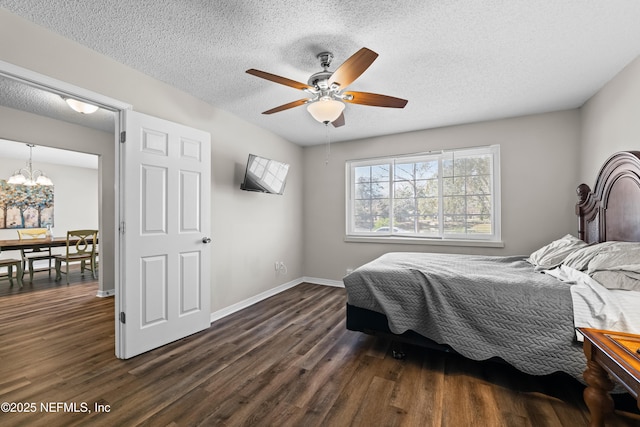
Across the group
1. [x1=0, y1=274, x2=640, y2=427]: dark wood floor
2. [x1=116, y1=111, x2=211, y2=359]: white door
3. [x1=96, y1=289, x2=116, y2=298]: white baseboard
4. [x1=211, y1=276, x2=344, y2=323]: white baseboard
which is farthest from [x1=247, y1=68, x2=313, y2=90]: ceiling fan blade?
[x1=96, y1=289, x2=116, y2=298]: white baseboard

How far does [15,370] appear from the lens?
2.04 meters

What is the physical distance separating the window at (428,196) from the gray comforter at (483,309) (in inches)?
52.5

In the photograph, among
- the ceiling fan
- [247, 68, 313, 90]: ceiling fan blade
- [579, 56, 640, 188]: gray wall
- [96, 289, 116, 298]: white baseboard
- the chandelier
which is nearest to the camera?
[247, 68, 313, 90]: ceiling fan blade

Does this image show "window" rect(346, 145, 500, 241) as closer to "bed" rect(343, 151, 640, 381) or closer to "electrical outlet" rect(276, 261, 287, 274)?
"bed" rect(343, 151, 640, 381)

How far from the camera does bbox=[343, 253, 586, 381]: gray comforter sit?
1.72 m

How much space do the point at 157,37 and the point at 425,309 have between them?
2.84m

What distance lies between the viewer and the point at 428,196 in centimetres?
400

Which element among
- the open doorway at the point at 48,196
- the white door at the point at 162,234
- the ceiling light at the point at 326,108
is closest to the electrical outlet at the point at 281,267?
the white door at the point at 162,234

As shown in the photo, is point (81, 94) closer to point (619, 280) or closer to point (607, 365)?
point (607, 365)

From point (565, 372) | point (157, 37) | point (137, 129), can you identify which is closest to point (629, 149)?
point (565, 372)

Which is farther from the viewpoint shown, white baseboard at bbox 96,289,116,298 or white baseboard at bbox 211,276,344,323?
white baseboard at bbox 96,289,116,298

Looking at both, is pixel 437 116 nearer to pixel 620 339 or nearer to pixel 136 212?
pixel 620 339

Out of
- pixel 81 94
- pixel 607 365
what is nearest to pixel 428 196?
pixel 607 365

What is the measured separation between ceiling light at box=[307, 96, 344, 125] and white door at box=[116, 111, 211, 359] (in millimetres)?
1368
